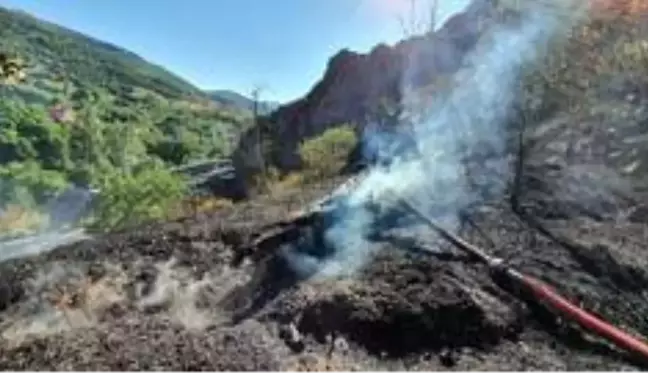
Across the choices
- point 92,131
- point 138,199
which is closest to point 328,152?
point 138,199

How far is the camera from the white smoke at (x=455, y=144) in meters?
14.3

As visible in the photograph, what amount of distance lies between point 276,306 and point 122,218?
1546cm

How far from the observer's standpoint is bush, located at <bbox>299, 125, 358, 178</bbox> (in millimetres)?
26328

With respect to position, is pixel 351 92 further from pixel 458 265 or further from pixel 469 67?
pixel 458 265

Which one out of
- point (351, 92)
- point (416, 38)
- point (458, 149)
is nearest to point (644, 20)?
point (458, 149)

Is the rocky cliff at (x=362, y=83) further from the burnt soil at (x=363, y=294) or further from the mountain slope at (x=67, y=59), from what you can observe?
the mountain slope at (x=67, y=59)

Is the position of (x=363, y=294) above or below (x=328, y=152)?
below

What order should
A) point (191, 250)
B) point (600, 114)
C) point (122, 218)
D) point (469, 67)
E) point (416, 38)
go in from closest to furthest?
point (191, 250), point (600, 114), point (122, 218), point (469, 67), point (416, 38)

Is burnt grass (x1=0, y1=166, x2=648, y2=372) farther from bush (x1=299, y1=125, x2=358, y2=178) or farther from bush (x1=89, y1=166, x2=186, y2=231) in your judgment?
bush (x1=299, y1=125, x2=358, y2=178)

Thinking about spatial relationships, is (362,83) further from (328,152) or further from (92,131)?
(92,131)

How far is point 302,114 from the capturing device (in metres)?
47.2

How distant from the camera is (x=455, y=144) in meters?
20.4

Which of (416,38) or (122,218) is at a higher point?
(416,38)

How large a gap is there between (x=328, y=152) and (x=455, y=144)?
7751mm
